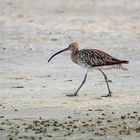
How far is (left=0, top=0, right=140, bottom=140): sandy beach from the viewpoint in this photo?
12.3 metres

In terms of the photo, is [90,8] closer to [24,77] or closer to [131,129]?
[24,77]

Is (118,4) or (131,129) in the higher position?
(131,129)

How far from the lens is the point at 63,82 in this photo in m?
16.4

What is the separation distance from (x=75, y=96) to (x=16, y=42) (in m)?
7.99

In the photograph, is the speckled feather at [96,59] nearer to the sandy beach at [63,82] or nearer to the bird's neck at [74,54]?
the bird's neck at [74,54]

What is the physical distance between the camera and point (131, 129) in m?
12.2

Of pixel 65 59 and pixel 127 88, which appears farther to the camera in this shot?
pixel 65 59

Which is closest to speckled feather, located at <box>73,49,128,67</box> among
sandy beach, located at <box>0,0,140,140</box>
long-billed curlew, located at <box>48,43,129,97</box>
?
long-billed curlew, located at <box>48,43,129,97</box>

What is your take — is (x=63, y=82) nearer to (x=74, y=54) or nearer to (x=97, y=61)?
(x=74, y=54)

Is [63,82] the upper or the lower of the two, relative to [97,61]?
lower

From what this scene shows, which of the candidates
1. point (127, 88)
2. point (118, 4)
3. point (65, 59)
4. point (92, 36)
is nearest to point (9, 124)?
point (127, 88)

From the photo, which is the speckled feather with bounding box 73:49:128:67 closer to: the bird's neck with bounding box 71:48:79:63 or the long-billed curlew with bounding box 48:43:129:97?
the long-billed curlew with bounding box 48:43:129:97

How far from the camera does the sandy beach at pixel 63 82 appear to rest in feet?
40.4

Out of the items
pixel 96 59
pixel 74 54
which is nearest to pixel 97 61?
pixel 96 59
